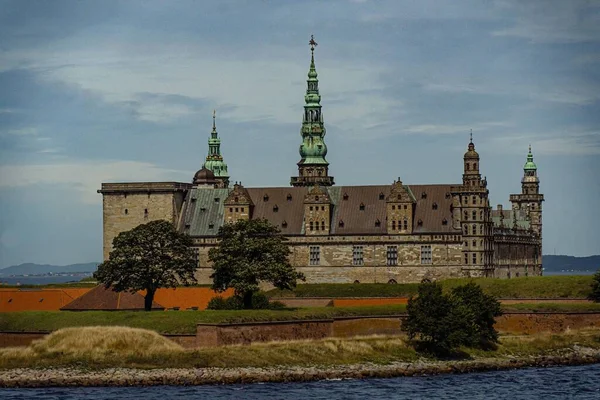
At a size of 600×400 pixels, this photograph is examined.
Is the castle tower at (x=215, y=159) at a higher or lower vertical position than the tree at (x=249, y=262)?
higher

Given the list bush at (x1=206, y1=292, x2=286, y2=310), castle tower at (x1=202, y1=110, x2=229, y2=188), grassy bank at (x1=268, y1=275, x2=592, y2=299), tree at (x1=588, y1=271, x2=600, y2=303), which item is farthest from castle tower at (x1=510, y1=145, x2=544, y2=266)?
bush at (x1=206, y1=292, x2=286, y2=310)

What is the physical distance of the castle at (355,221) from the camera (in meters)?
136

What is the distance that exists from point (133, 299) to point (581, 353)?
31.6 m

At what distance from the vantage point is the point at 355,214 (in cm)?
14000

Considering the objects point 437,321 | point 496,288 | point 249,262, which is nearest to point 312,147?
point 496,288

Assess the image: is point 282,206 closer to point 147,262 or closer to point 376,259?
point 376,259

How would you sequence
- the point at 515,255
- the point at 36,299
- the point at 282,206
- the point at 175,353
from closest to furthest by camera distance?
the point at 175,353, the point at 36,299, the point at 282,206, the point at 515,255

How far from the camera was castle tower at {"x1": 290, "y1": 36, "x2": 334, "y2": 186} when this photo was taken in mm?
172625

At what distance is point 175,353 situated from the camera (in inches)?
3669

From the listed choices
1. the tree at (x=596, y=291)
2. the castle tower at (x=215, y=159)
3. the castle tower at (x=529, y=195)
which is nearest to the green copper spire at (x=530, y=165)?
the castle tower at (x=529, y=195)

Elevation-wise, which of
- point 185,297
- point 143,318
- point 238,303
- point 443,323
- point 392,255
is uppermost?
point 392,255

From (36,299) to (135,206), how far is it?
98.2ft

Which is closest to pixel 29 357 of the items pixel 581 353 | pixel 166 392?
pixel 166 392

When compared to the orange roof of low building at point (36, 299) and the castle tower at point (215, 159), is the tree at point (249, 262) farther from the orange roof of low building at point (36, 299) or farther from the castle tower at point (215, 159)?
the castle tower at point (215, 159)
